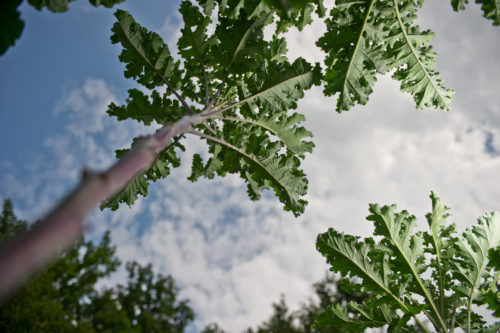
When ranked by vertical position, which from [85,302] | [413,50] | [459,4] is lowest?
[85,302]

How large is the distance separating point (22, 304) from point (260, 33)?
17.6 metres

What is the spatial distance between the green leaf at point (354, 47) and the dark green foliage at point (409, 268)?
1.94 m

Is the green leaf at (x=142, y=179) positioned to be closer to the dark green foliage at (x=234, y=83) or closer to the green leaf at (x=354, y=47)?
the dark green foliage at (x=234, y=83)

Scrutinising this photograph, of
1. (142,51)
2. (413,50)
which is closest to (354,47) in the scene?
(413,50)

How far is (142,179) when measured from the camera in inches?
177

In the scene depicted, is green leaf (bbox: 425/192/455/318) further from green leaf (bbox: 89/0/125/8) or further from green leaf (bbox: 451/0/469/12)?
green leaf (bbox: 89/0/125/8)

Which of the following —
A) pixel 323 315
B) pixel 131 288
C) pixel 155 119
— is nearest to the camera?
pixel 155 119

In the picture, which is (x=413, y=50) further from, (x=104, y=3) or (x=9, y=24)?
(x=9, y=24)

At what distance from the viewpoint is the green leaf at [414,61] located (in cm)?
415

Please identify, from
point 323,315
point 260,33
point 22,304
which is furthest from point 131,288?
point 260,33

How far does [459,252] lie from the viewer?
4.55 m

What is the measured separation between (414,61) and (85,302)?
25.5m

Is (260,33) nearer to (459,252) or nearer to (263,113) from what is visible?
(263,113)

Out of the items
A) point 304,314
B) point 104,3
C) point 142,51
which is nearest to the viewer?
point 104,3
